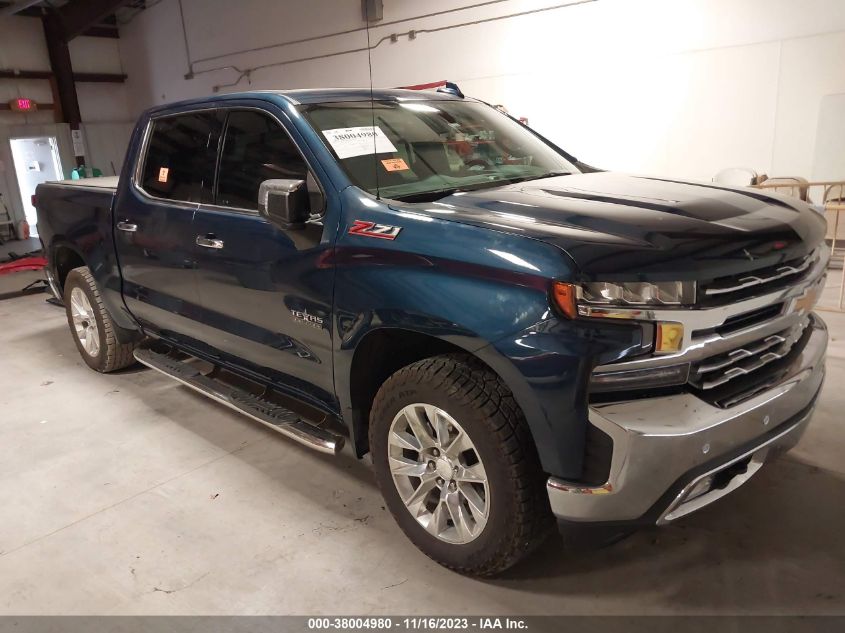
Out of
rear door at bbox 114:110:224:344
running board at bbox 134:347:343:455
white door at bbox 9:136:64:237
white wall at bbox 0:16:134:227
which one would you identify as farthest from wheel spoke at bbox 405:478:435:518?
→ white door at bbox 9:136:64:237

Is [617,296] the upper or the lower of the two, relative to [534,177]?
lower

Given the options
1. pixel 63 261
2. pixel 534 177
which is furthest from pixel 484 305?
pixel 63 261

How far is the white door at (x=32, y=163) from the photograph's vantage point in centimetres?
1298

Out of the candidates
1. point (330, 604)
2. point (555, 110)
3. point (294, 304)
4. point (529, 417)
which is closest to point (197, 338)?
point (294, 304)

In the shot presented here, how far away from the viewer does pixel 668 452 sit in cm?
168

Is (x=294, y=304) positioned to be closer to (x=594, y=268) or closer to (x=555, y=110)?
(x=594, y=268)

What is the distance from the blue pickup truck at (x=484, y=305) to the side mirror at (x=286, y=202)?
10mm

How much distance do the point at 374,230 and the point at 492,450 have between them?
83cm

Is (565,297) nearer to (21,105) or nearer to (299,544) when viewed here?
(299,544)

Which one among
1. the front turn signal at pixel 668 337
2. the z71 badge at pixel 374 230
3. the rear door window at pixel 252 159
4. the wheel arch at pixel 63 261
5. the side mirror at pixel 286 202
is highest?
the rear door window at pixel 252 159

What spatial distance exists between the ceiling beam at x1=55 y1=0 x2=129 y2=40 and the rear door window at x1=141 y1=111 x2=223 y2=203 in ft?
33.6

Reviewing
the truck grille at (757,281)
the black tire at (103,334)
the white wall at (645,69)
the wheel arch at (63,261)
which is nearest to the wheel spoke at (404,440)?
the truck grille at (757,281)

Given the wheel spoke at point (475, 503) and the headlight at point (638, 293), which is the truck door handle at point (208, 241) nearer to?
the wheel spoke at point (475, 503)

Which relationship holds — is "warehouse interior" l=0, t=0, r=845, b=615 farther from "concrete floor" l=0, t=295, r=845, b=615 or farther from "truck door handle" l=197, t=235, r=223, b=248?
"truck door handle" l=197, t=235, r=223, b=248
